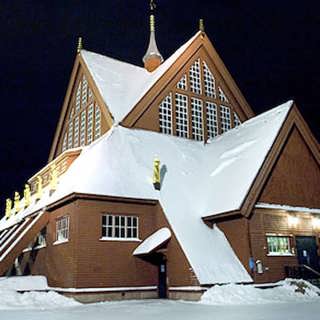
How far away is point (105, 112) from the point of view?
26172 millimetres

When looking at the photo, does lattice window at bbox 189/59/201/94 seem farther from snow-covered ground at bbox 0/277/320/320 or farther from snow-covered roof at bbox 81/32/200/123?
snow-covered ground at bbox 0/277/320/320

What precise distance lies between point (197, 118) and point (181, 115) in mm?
1372

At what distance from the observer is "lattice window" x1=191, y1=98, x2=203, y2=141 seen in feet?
93.1

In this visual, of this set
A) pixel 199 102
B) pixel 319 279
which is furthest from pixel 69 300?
pixel 199 102

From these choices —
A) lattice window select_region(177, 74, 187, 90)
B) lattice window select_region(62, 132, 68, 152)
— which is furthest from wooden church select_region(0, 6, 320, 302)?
lattice window select_region(62, 132, 68, 152)

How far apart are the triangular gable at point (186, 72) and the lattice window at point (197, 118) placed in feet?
6.90

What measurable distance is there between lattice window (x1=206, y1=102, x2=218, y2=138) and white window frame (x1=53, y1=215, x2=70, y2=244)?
12.9 meters

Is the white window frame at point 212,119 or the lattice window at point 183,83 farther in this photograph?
the white window frame at point 212,119

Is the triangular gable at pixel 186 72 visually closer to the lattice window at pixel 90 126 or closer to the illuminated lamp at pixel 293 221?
the lattice window at pixel 90 126

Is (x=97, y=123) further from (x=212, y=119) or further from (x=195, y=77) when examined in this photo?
(x=212, y=119)

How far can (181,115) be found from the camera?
2814 cm

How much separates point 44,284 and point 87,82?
1579 centimetres

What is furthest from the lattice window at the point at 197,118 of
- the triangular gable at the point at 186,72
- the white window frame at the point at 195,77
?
the triangular gable at the point at 186,72

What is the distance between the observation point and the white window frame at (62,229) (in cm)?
1986
